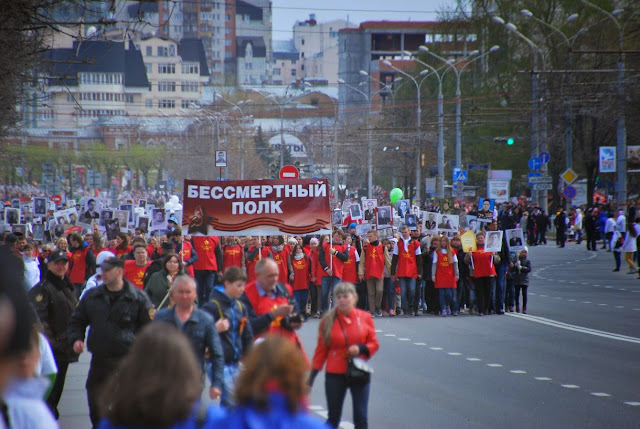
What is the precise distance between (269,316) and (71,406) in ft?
12.7

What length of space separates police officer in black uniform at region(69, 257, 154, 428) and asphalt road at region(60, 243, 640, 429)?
153cm

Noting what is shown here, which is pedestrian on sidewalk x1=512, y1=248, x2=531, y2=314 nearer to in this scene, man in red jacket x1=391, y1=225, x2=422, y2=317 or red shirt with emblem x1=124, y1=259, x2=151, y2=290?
man in red jacket x1=391, y1=225, x2=422, y2=317

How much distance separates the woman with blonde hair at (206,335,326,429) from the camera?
3.03 metres

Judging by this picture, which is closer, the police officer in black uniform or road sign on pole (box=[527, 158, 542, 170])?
the police officer in black uniform

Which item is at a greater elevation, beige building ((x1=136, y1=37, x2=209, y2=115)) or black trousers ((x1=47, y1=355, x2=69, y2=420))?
beige building ((x1=136, y1=37, x2=209, y2=115))

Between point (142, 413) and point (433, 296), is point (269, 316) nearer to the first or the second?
point (142, 413)

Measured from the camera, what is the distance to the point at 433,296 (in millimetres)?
21750

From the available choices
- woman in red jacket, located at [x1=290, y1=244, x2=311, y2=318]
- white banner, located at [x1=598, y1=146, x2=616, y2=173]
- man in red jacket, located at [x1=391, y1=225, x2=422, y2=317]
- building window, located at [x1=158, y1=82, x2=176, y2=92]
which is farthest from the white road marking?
building window, located at [x1=158, y1=82, x2=176, y2=92]

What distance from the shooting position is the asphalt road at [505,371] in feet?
31.8

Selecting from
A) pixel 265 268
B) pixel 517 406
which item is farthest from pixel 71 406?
pixel 517 406

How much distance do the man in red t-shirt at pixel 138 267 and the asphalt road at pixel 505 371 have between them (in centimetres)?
140

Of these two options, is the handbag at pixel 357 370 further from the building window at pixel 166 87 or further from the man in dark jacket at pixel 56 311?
the building window at pixel 166 87

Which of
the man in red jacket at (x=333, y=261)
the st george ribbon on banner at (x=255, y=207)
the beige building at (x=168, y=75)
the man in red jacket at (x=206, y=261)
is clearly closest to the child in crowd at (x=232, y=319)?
the st george ribbon on banner at (x=255, y=207)

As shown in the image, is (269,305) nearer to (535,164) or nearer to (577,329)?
(577,329)
